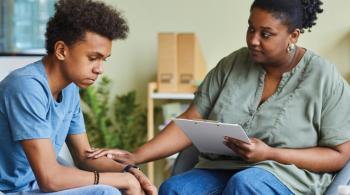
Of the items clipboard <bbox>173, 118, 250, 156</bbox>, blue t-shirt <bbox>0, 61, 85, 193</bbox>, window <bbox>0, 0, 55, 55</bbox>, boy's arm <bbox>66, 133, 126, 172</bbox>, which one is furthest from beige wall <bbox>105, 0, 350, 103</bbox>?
blue t-shirt <bbox>0, 61, 85, 193</bbox>

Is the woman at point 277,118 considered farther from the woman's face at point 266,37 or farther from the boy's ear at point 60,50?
the boy's ear at point 60,50

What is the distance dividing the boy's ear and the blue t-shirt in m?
0.07

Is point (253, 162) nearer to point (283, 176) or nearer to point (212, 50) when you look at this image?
point (283, 176)

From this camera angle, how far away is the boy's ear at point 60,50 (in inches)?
72.6

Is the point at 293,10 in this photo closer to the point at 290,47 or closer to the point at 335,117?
the point at 290,47

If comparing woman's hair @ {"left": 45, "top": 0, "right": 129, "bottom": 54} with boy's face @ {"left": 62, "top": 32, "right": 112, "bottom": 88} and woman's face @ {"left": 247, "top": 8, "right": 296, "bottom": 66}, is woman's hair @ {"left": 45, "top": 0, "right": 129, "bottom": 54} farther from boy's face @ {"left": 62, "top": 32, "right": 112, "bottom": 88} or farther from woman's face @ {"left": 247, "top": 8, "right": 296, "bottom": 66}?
woman's face @ {"left": 247, "top": 8, "right": 296, "bottom": 66}

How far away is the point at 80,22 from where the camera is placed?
1825 millimetres

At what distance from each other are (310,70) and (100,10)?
76cm

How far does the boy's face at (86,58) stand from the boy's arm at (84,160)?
30 cm

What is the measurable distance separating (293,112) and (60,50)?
0.81 meters

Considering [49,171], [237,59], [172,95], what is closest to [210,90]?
[237,59]

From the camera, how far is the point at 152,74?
377cm

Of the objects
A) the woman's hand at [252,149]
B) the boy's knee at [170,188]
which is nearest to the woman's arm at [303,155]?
the woman's hand at [252,149]

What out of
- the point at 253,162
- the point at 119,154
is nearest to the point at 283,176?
the point at 253,162
